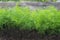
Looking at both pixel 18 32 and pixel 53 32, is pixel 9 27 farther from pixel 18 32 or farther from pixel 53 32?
pixel 53 32

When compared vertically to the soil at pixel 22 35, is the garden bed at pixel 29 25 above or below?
above

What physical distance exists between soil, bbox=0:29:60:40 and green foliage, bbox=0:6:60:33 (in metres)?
0.08

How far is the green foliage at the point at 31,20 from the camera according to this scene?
449 cm

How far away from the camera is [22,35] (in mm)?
4605

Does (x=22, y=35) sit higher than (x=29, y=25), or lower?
lower

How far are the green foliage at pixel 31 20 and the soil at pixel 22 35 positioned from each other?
3.1 inches

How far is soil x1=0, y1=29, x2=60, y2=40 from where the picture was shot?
4.51 m

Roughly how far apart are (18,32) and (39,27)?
1.41 ft

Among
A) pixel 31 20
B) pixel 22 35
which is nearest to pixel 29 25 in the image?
pixel 31 20

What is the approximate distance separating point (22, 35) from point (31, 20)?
0.33 meters

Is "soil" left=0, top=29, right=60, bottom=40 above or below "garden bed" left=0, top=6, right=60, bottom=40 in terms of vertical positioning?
below

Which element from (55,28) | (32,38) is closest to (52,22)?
(55,28)

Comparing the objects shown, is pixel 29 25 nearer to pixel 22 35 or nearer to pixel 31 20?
pixel 31 20

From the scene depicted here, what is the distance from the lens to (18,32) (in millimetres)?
4617
